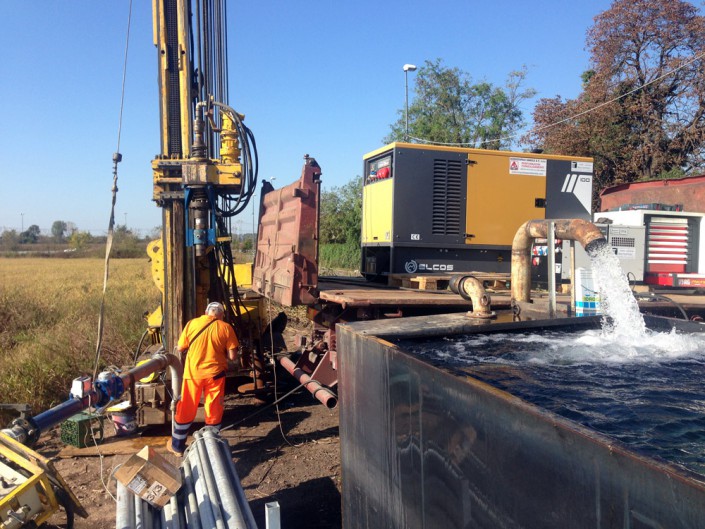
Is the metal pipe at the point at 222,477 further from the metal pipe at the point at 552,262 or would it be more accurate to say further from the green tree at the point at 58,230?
the green tree at the point at 58,230

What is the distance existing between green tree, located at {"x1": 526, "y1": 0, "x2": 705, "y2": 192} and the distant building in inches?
290

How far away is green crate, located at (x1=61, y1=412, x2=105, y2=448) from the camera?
6.10m

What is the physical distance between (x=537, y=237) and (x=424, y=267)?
2.88 metres

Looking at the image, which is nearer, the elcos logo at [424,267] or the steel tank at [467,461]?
the steel tank at [467,461]

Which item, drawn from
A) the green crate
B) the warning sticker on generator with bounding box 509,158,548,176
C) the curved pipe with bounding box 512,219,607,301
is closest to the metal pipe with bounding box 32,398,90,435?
the green crate

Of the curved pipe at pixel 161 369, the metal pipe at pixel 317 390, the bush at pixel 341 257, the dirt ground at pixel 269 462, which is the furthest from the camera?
the bush at pixel 341 257

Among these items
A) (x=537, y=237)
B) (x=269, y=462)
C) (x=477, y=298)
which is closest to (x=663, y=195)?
(x=537, y=237)

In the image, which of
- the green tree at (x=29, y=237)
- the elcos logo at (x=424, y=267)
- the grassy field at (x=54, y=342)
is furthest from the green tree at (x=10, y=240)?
the elcos logo at (x=424, y=267)

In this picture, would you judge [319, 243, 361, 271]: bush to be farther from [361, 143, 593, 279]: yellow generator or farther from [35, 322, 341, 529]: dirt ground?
[35, 322, 341, 529]: dirt ground

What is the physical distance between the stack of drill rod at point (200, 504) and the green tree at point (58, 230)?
8170cm

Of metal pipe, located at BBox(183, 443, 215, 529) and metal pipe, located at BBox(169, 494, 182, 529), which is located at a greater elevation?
metal pipe, located at BBox(183, 443, 215, 529)

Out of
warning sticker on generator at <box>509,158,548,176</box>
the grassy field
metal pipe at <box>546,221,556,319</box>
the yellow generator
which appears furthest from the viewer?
warning sticker on generator at <box>509,158,548,176</box>

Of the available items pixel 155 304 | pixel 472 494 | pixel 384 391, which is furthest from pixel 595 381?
pixel 155 304

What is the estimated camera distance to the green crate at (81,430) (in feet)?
20.0
